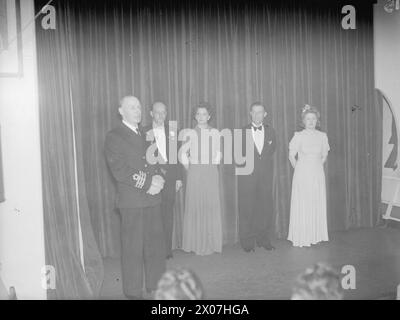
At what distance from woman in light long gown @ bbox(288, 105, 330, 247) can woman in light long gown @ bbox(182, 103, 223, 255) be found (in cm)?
64

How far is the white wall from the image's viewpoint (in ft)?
9.34

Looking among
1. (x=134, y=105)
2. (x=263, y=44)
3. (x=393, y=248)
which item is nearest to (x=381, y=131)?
(x=393, y=248)

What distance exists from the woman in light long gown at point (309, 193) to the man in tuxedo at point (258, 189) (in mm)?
204

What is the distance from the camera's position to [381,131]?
A: 14.7 ft

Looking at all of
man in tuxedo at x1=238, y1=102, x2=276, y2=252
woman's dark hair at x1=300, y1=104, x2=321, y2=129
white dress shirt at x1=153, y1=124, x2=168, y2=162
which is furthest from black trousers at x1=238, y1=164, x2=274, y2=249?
white dress shirt at x1=153, y1=124, x2=168, y2=162

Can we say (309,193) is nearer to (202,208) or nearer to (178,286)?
(202,208)

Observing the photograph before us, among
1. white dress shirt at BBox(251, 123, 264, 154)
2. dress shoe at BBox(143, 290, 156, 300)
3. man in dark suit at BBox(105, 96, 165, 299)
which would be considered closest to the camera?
man in dark suit at BBox(105, 96, 165, 299)

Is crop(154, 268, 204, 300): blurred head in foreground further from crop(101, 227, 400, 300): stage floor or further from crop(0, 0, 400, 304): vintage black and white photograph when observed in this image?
crop(101, 227, 400, 300): stage floor

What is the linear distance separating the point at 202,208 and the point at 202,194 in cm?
11

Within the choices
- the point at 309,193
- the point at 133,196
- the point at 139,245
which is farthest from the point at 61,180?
the point at 309,193

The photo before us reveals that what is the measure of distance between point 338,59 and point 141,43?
1.65m

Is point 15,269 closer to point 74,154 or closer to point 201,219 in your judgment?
point 74,154

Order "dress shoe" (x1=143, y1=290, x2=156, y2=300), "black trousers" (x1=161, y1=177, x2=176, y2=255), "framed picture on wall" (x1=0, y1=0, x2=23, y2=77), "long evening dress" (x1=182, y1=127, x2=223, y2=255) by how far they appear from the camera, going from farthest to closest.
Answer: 1. "long evening dress" (x1=182, y1=127, x2=223, y2=255)
2. "black trousers" (x1=161, y1=177, x2=176, y2=255)
3. "dress shoe" (x1=143, y1=290, x2=156, y2=300)
4. "framed picture on wall" (x1=0, y1=0, x2=23, y2=77)

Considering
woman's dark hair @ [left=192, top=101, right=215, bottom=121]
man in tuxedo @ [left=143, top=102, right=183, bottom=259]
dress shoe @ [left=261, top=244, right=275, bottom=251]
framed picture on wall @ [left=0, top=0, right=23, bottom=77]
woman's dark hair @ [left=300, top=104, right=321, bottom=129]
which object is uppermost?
framed picture on wall @ [left=0, top=0, right=23, bottom=77]
